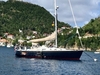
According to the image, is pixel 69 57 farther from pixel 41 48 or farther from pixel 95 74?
pixel 95 74

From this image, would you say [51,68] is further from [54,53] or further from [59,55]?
[59,55]

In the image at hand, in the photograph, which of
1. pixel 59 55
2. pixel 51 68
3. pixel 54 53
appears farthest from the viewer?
pixel 59 55

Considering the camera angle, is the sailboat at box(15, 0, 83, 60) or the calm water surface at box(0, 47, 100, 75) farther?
the sailboat at box(15, 0, 83, 60)

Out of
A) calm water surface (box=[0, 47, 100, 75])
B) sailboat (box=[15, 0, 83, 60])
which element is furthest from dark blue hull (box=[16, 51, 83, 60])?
calm water surface (box=[0, 47, 100, 75])

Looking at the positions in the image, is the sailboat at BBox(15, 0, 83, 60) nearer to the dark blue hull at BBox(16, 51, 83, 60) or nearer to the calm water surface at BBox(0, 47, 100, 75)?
the dark blue hull at BBox(16, 51, 83, 60)

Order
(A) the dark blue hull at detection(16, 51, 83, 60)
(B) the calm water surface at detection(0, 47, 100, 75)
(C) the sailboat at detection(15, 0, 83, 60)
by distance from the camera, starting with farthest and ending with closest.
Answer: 1. (A) the dark blue hull at detection(16, 51, 83, 60)
2. (C) the sailboat at detection(15, 0, 83, 60)
3. (B) the calm water surface at detection(0, 47, 100, 75)

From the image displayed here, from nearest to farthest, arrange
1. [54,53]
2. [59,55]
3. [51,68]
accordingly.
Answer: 1. [51,68]
2. [54,53]
3. [59,55]

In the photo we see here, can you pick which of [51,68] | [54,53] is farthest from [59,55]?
[51,68]

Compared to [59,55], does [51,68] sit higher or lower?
lower

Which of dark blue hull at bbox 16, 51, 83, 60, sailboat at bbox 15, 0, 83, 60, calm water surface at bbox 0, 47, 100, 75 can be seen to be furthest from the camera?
dark blue hull at bbox 16, 51, 83, 60

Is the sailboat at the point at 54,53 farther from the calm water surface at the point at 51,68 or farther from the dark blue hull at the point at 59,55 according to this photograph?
the calm water surface at the point at 51,68

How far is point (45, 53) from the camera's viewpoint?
87000mm

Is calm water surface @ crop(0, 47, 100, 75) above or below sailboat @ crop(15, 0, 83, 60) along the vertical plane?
below

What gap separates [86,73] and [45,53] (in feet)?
87.5
